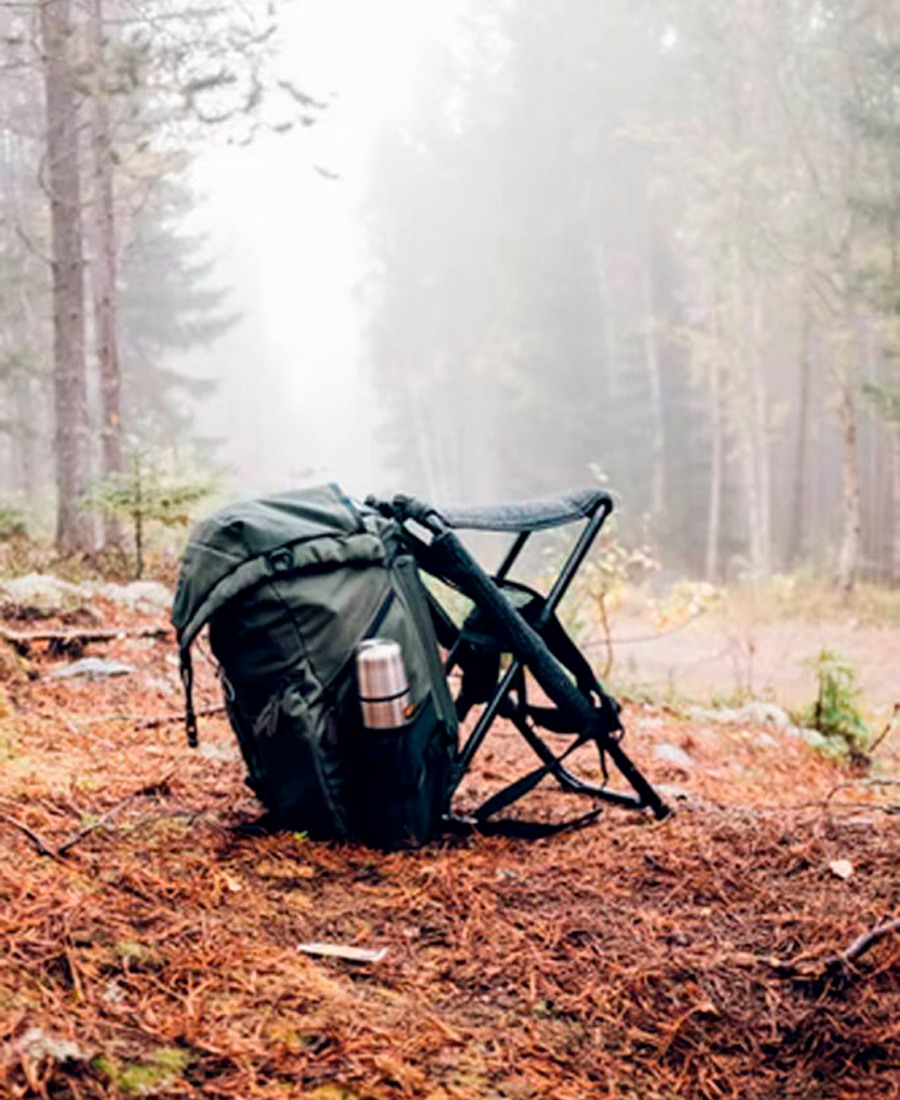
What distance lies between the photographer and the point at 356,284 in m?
36.6

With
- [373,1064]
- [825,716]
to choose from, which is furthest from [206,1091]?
[825,716]

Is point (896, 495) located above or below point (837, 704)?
above

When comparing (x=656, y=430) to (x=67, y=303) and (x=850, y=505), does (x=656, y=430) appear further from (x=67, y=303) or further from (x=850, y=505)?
(x=67, y=303)

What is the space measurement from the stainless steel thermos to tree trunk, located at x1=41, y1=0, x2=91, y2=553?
678 centimetres

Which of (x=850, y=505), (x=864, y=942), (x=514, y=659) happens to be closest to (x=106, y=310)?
(x=514, y=659)

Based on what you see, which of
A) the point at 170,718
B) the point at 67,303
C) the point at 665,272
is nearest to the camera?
the point at 170,718

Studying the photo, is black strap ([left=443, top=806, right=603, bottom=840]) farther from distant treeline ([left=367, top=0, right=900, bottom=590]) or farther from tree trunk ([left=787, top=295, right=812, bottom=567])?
tree trunk ([left=787, top=295, right=812, bottom=567])

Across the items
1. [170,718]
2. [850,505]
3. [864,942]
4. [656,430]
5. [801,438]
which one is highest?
[656,430]

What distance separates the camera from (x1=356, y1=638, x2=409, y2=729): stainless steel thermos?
223cm

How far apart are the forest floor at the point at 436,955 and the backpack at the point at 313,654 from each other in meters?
0.14

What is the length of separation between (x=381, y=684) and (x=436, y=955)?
646 mm

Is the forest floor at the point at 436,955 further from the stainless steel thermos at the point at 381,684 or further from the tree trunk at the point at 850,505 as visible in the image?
the tree trunk at the point at 850,505

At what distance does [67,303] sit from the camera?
8508 millimetres

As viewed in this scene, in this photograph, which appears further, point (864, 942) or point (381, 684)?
point (381, 684)
